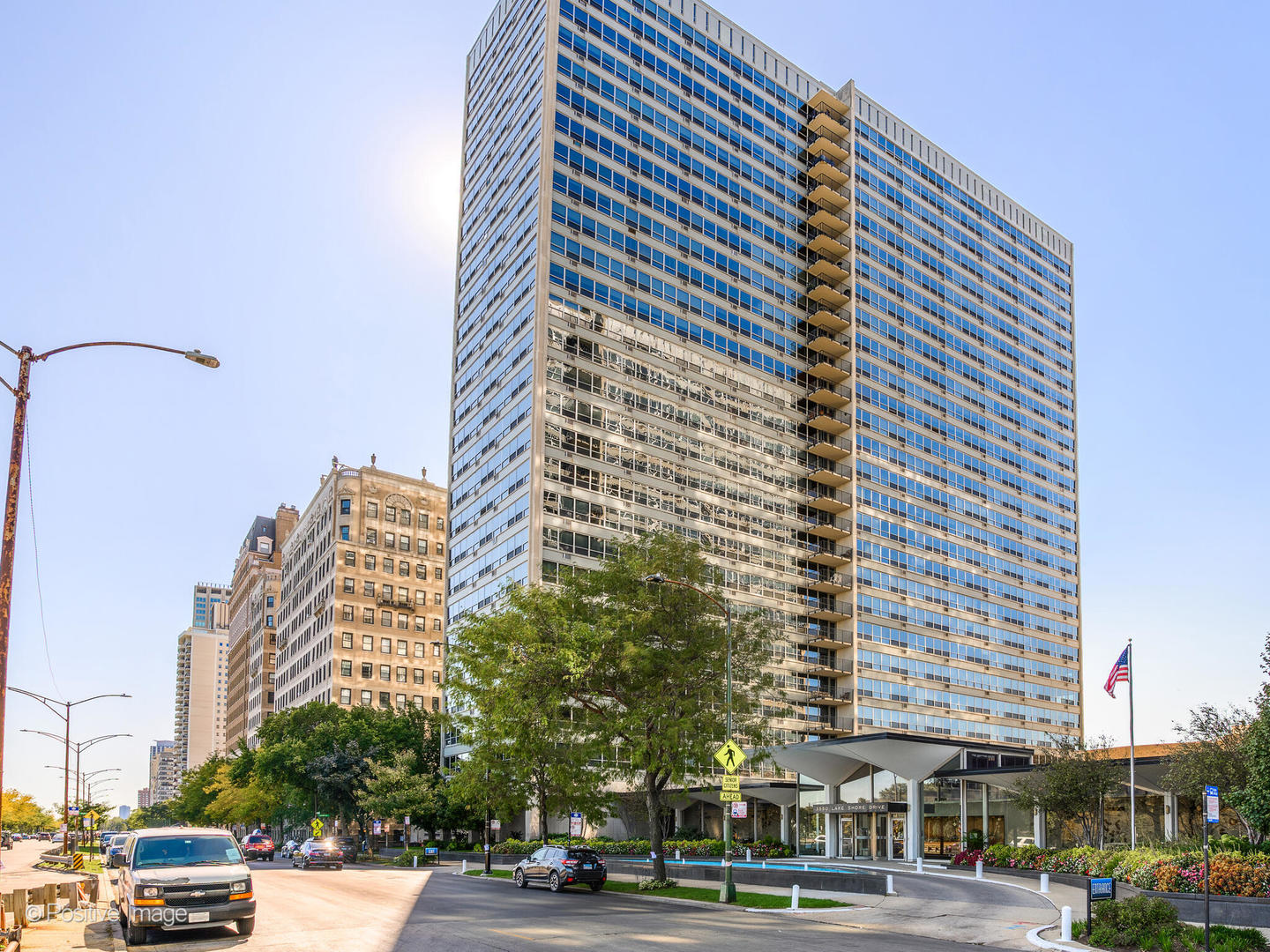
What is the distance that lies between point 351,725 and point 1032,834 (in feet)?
160

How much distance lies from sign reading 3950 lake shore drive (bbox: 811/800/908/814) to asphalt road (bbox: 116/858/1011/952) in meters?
27.3

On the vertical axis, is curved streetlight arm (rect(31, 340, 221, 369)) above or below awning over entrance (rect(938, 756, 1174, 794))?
above

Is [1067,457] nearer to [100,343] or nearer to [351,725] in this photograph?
[351,725]

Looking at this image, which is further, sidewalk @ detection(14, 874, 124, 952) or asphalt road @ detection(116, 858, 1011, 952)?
asphalt road @ detection(116, 858, 1011, 952)

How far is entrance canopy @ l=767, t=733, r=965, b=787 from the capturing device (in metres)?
56.1

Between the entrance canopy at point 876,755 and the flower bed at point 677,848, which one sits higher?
the entrance canopy at point 876,755

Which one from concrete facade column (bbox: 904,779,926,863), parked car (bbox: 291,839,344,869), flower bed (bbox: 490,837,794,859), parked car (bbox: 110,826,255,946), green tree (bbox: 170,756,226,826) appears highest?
parked car (bbox: 110,826,255,946)

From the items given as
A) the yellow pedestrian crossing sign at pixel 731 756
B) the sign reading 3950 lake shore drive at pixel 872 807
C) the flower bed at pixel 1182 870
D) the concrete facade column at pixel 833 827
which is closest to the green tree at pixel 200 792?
the concrete facade column at pixel 833 827

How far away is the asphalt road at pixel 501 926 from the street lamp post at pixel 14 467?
5798mm

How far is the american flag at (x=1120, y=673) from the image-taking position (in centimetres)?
4472

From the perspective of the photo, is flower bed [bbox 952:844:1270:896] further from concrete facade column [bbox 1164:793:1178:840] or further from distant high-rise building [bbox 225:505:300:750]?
distant high-rise building [bbox 225:505:300:750]

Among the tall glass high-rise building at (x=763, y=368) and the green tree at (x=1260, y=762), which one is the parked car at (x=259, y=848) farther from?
the green tree at (x=1260, y=762)

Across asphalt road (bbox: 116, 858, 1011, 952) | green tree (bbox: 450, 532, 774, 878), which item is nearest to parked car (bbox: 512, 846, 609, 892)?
asphalt road (bbox: 116, 858, 1011, 952)

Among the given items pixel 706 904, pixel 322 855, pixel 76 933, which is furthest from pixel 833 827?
pixel 76 933
